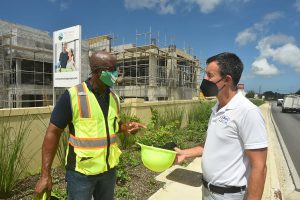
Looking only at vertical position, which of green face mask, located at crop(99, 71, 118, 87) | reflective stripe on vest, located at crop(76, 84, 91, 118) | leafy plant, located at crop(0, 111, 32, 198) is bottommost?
leafy plant, located at crop(0, 111, 32, 198)

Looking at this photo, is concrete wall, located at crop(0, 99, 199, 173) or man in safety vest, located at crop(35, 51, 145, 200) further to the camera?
concrete wall, located at crop(0, 99, 199, 173)

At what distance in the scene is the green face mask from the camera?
8.32ft

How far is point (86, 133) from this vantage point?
2465mm

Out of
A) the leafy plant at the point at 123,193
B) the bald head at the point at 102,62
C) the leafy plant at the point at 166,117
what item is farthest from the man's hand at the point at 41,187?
the leafy plant at the point at 166,117

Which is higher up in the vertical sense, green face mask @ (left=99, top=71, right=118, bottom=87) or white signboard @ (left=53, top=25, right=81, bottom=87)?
white signboard @ (left=53, top=25, right=81, bottom=87)

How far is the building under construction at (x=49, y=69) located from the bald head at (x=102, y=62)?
1011 cm

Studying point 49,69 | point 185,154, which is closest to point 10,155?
point 185,154

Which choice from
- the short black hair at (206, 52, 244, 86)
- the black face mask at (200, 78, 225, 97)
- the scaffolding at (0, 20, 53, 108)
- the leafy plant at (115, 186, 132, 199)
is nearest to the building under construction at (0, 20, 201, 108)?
the scaffolding at (0, 20, 53, 108)

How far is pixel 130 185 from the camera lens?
4859 mm

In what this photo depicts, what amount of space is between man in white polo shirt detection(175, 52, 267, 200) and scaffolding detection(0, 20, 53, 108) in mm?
14268

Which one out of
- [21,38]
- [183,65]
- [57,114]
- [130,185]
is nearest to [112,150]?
[57,114]

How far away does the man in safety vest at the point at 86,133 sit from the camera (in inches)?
94.8

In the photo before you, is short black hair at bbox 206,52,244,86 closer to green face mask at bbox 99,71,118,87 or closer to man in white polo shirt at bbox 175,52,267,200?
man in white polo shirt at bbox 175,52,267,200

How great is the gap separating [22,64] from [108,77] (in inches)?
711
